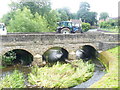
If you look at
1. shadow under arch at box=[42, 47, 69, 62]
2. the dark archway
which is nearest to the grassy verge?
the dark archway

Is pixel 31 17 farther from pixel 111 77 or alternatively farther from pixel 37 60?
pixel 111 77

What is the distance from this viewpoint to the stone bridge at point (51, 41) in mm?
16188

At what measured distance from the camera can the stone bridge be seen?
16188mm

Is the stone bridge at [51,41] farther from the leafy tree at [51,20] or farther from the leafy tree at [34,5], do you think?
the leafy tree at [34,5]

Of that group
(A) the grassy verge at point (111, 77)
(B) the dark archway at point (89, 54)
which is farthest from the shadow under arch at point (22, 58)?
(A) the grassy verge at point (111, 77)

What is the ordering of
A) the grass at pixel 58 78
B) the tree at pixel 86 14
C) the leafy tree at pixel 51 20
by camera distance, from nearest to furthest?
1. the grass at pixel 58 78
2. the leafy tree at pixel 51 20
3. the tree at pixel 86 14

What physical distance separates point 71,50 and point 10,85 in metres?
9.22

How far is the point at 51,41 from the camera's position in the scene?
1736cm

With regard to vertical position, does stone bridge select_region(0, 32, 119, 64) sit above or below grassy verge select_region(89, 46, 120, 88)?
above

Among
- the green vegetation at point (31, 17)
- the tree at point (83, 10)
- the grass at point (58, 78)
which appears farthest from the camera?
the tree at point (83, 10)

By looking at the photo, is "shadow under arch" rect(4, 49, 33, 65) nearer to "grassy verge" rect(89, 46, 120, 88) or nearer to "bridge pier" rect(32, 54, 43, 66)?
"bridge pier" rect(32, 54, 43, 66)

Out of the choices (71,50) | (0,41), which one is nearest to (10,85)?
(0,41)

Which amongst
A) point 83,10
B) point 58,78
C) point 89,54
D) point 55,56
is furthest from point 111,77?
point 83,10

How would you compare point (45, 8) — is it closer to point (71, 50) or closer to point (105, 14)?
point (71, 50)
